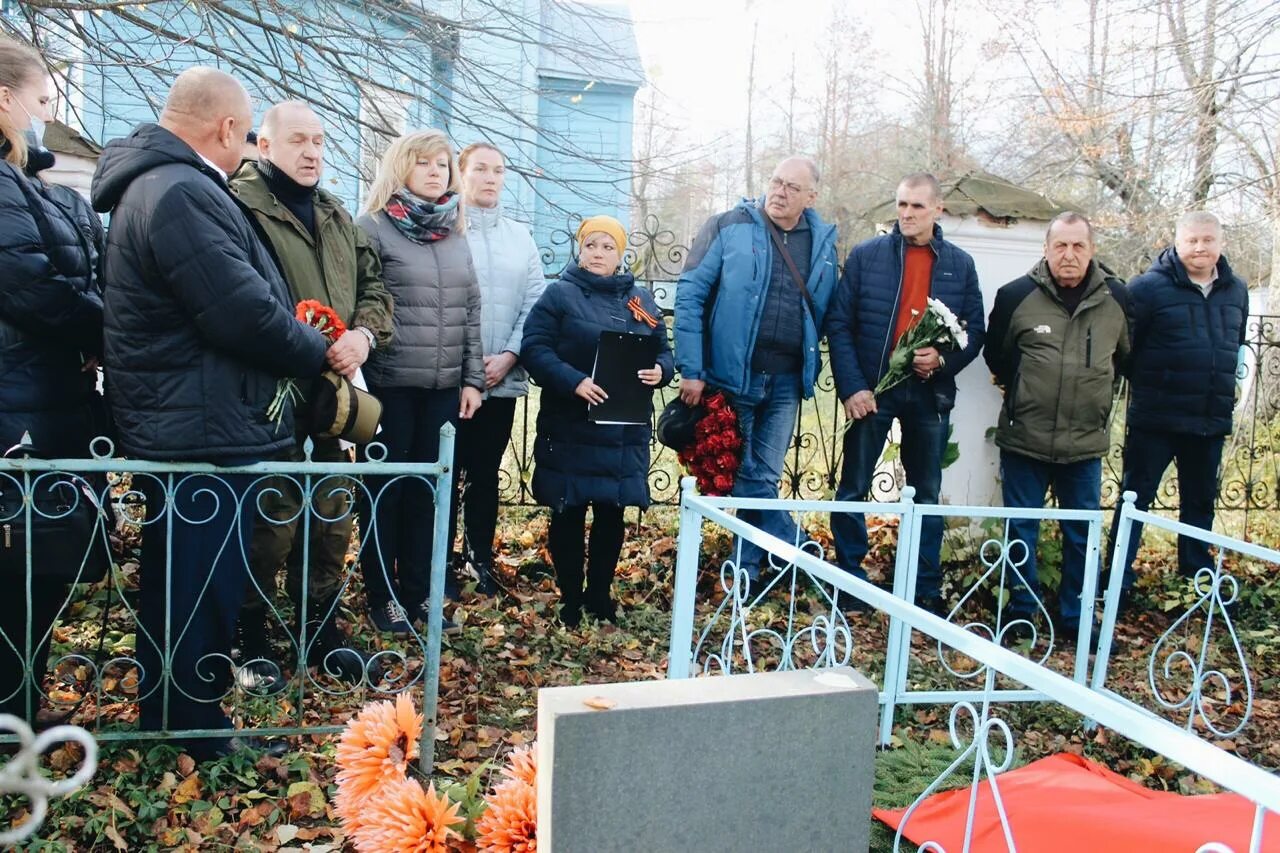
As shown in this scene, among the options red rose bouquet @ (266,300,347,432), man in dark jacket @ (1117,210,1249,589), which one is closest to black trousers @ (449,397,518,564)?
red rose bouquet @ (266,300,347,432)

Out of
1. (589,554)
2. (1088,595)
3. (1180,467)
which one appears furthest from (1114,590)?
(589,554)

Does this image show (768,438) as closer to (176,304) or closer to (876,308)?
(876,308)

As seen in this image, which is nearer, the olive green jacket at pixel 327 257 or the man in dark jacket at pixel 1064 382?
the olive green jacket at pixel 327 257

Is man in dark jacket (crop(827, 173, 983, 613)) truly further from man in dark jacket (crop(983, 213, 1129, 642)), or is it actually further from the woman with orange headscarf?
the woman with orange headscarf

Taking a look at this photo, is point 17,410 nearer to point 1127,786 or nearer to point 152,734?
point 152,734

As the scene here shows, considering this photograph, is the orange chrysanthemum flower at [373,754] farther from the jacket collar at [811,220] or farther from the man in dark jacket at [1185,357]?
the man in dark jacket at [1185,357]

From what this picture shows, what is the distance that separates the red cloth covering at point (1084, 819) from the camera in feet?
7.01

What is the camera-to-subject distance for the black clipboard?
14.4 ft

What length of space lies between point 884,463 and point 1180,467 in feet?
6.29

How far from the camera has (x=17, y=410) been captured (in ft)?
9.77

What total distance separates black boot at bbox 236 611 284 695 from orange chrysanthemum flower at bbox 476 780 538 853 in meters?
1.92

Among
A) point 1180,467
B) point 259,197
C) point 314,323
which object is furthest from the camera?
point 1180,467

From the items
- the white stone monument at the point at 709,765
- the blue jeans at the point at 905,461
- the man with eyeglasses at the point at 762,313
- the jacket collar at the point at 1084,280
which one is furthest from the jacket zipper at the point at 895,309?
the white stone monument at the point at 709,765

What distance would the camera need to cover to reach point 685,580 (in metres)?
3.24
